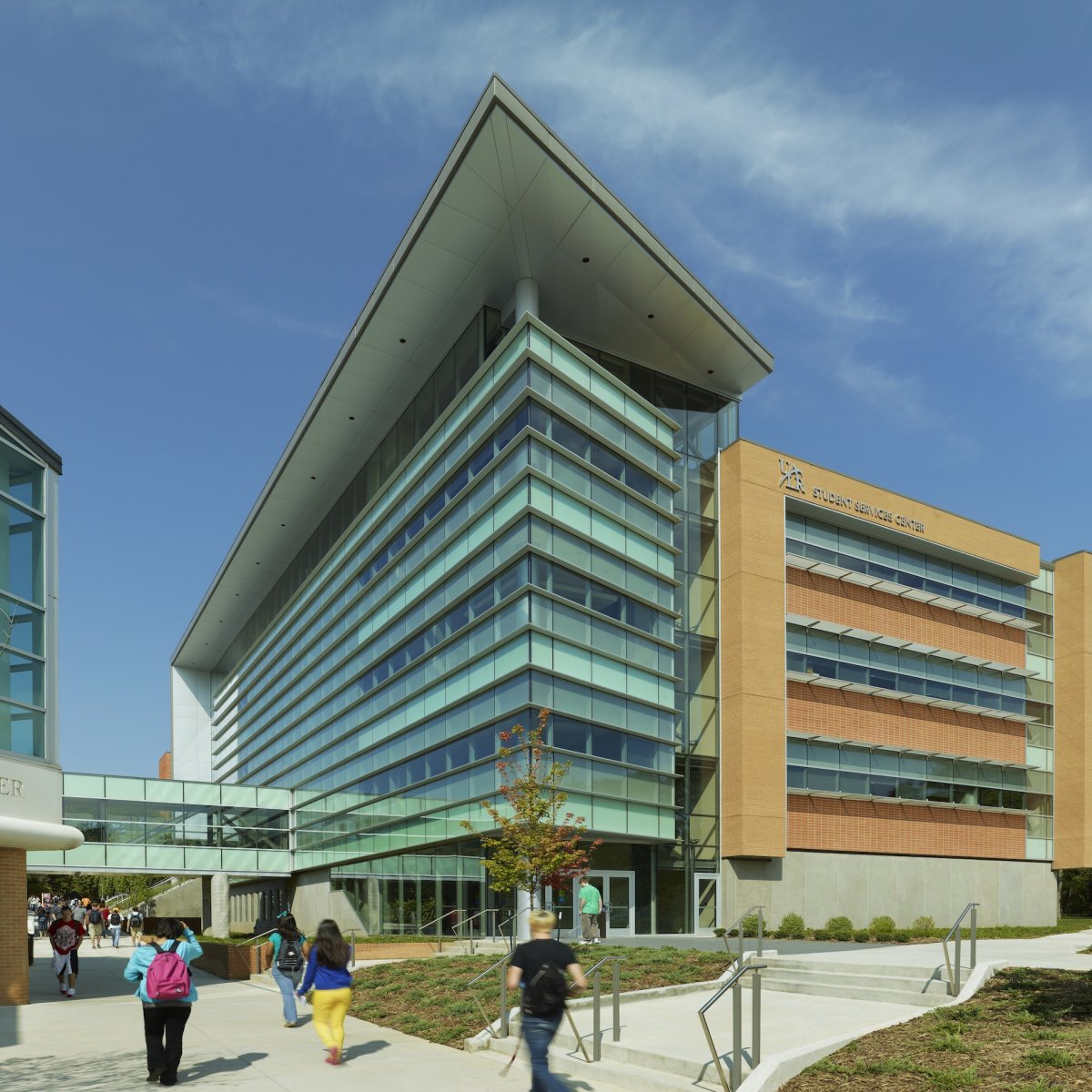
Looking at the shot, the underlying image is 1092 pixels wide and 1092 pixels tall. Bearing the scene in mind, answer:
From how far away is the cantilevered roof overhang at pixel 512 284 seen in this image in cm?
3159

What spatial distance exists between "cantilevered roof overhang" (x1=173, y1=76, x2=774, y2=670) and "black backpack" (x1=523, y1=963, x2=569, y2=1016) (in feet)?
82.0

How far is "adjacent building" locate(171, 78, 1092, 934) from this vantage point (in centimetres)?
3419

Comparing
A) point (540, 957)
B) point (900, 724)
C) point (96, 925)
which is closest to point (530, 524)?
point (900, 724)

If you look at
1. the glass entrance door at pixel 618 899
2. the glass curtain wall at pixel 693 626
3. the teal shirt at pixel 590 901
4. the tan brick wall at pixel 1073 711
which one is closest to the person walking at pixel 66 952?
the teal shirt at pixel 590 901

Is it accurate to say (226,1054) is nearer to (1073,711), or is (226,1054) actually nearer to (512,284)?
(512,284)

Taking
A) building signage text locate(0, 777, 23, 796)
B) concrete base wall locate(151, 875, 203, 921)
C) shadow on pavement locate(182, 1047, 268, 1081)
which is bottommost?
concrete base wall locate(151, 875, 203, 921)

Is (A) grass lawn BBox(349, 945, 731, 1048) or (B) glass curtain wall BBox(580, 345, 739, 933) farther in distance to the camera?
(B) glass curtain wall BBox(580, 345, 739, 933)

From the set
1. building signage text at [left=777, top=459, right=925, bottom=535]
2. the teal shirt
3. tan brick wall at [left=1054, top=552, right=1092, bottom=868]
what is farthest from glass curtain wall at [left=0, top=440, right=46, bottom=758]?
tan brick wall at [left=1054, top=552, right=1092, bottom=868]

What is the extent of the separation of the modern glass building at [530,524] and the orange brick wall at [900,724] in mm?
4038

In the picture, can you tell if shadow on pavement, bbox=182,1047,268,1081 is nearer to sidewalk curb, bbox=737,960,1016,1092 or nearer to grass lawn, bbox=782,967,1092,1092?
sidewalk curb, bbox=737,960,1016,1092

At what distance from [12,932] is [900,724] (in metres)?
32.8

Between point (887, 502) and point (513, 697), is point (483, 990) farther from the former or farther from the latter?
point (887, 502)

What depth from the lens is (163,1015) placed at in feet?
39.5

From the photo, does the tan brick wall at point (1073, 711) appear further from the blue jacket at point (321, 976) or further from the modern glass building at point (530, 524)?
the blue jacket at point (321, 976)
